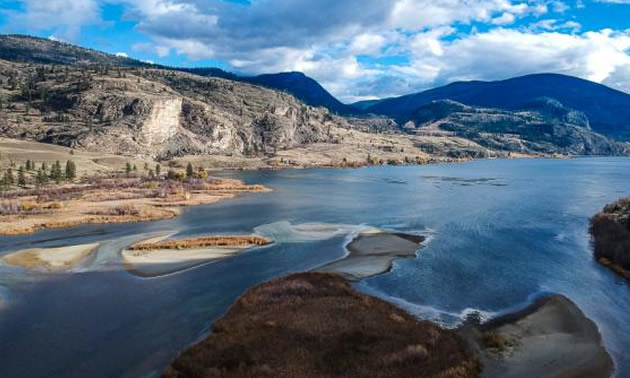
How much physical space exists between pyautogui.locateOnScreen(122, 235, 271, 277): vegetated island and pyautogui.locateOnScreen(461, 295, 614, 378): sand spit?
32271 millimetres

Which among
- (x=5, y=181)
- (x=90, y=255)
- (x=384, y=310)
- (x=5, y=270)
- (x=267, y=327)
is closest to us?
(x=267, y=327)

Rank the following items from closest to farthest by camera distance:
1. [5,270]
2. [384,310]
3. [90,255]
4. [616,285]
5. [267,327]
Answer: [267,327]
[384,310]
[616,285]
[5,270]
[90,255]

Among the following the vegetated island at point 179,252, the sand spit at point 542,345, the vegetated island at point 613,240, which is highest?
the vegetated island at point 613,240

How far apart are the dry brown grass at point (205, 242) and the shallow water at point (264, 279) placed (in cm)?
346

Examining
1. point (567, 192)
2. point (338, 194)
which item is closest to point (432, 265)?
point (338, 194)

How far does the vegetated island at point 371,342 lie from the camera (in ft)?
89.4

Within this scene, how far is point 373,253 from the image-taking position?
60.4 m

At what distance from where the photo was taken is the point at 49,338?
3406 centimetres

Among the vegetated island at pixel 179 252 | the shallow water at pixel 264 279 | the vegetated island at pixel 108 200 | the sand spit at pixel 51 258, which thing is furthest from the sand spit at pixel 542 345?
the vegetated island at pixel 108 200

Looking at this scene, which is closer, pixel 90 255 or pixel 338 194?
pixel 90 255

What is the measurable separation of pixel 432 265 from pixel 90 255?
41.0 m

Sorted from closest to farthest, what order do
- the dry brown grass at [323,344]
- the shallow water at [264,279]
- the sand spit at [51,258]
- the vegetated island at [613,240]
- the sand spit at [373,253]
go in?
the dry brown grass at [323,344] < the shallow water at [264,279] < the sand spit at [373,253] < the vegetated island at [613,240] < the sand spit at [51,258]

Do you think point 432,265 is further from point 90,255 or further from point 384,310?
point 90,255

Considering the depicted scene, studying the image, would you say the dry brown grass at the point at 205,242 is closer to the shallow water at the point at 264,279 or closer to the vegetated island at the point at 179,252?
the vegetated island at the point at 179,252
